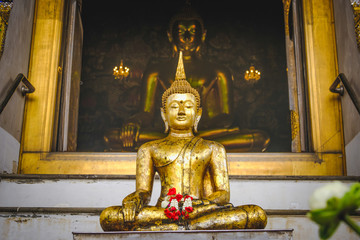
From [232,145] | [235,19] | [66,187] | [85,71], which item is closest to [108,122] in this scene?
[85,71]

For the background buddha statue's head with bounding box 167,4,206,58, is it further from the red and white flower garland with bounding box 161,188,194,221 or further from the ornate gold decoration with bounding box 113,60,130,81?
the red and white flower garland with bounding box 161,188,194,221

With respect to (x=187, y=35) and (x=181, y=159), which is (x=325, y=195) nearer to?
(x=181, y=159)

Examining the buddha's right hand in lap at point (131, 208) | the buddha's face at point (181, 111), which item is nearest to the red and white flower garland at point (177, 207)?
the buddha's right hand in lap at point (131, 208)

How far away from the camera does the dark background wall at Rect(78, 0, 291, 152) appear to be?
6.23 meters

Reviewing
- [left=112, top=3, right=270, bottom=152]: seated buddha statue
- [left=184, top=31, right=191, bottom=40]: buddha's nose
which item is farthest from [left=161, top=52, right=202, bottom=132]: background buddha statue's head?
[left=184, top=31, right=191, bottom=40]: buddha's nose

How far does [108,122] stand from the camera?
6.21 meters

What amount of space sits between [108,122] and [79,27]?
5.45ft

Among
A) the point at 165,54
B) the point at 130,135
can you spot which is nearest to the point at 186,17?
the point at 165,54

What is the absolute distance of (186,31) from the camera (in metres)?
5.89

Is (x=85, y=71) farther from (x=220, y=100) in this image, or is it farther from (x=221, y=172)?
(x=221, y=172)

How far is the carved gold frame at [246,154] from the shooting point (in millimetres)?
4039

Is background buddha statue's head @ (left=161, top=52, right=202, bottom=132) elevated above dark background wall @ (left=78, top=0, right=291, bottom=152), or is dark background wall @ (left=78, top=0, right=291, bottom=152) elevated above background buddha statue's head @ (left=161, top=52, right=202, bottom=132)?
dark background wall @ (left=78, top=0, right=291, bottom=152)

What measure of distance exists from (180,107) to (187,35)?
9.85 ft

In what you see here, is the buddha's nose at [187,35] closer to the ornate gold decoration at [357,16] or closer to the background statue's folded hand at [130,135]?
the background statue's folded hand at [130,135]
